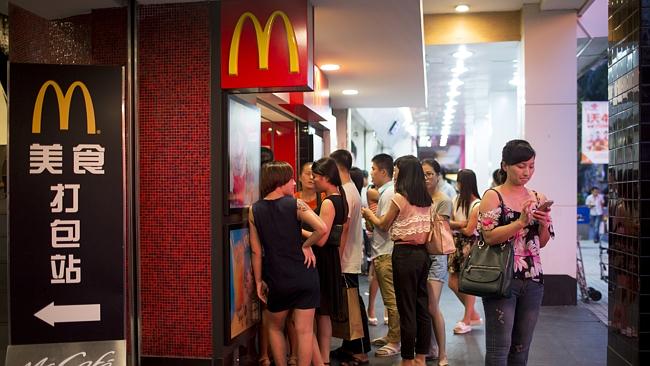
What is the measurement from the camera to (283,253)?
3877 mm

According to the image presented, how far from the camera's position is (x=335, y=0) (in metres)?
4.40

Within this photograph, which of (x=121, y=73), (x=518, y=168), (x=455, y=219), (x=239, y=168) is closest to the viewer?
(x=518, y=168)

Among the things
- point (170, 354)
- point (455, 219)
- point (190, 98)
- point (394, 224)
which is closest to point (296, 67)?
point (190, 98)

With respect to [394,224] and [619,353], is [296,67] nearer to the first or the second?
[394,224]

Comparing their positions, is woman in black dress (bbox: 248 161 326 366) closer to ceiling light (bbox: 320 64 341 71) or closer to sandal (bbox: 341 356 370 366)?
sandal (bbox: 341 356 370 366)

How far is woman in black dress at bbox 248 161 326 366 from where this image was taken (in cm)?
387

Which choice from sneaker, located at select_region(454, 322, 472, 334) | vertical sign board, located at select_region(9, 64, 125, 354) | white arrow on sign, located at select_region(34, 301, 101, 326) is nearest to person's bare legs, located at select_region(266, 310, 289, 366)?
vertical sign board, located at select_region(9, 64, 125, 354)

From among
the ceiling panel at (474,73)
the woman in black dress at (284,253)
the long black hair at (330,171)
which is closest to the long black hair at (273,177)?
the woman in black dress at (284,253)

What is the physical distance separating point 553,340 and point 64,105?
15.3 feet

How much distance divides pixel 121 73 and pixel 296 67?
107cm

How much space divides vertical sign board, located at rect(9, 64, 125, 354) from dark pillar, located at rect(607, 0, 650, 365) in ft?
9.55

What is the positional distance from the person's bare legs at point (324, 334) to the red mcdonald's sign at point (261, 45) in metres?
1.70

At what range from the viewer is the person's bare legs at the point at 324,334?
4484 millimetres

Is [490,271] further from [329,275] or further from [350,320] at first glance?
[350,320]
